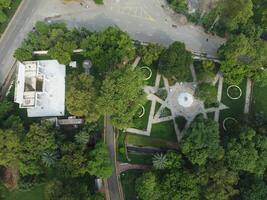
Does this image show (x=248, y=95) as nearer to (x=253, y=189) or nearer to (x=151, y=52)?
(x=253, y=189)

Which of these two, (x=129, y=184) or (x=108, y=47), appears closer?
(x=129, y=184)

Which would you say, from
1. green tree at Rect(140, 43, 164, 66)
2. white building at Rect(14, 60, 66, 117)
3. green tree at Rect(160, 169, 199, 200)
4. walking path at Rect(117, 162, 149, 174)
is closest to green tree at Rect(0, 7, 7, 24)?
white building at Rect(14, 60, 66, 117)

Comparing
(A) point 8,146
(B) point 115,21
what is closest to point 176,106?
(B) point 115,21

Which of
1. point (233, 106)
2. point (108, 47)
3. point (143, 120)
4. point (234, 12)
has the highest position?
point (234, 12)

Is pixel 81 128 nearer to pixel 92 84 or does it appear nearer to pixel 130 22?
pixel 92 84

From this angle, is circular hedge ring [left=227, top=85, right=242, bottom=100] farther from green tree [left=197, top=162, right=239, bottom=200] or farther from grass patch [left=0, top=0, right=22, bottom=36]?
grass patch [left=0, top=0, right=22, bottom=36]
